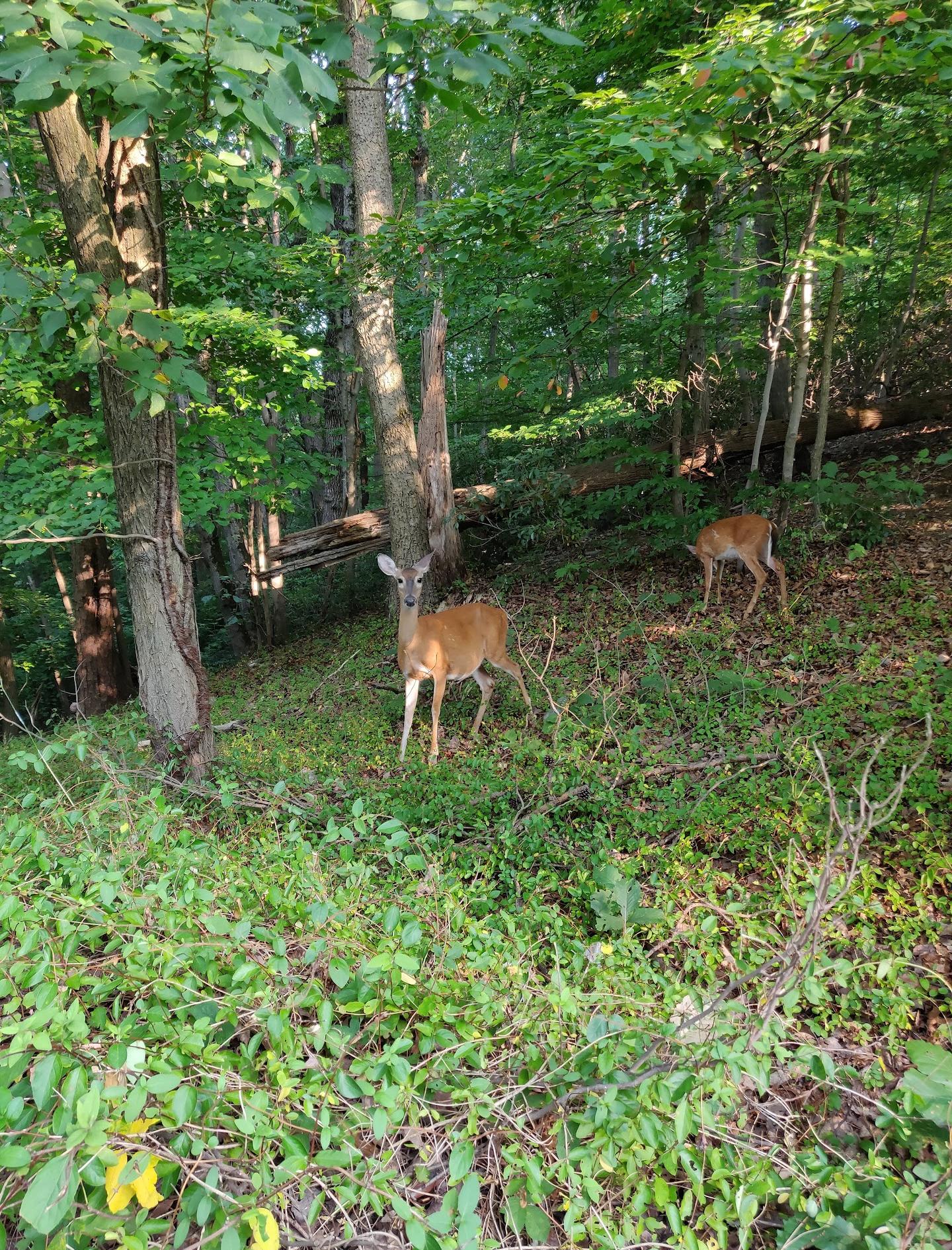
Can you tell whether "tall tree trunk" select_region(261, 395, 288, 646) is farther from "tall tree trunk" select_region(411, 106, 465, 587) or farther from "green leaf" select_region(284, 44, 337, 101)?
"green leaf" select_region(284, 44, 337, 101)

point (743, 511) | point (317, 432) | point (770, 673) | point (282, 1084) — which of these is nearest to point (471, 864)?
point (282, 1084)

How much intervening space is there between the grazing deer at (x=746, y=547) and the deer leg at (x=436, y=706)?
310 centimetres

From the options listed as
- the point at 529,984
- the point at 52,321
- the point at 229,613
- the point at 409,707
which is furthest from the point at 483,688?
the point at 229,613

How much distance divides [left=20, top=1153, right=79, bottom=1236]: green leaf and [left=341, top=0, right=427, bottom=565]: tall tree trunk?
6749mm

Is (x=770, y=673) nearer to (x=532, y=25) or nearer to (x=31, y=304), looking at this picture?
(x=532, y=25)

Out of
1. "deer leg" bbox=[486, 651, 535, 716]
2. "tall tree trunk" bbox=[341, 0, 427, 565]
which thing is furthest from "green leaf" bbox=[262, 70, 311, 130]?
"deer leg" bbox=[486, 651, 535, 716]

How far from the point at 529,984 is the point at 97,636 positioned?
31.8ft

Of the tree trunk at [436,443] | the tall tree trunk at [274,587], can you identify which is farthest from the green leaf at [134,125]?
the tall tree trunk at [274,587]

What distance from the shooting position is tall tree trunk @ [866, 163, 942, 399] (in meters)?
9.43

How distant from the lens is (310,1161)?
1646 millimetres

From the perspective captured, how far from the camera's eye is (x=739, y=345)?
439 inches

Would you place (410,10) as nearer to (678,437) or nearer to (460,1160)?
(460,1160)

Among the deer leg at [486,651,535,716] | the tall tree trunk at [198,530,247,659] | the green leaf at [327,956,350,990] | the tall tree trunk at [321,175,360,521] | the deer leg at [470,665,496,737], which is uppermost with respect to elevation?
the tall tree trunk at [321,175,360,521]

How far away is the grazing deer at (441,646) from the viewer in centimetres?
593
